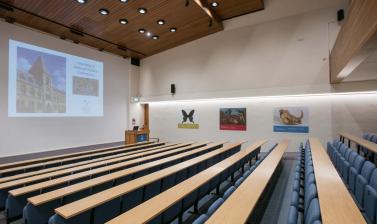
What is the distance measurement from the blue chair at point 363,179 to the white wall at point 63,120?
8.93 m

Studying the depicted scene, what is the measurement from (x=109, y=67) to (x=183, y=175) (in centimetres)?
803

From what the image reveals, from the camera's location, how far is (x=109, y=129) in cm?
1013

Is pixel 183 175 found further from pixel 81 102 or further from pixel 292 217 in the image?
pixel 81 102

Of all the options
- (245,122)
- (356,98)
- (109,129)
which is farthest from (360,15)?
(109,129)

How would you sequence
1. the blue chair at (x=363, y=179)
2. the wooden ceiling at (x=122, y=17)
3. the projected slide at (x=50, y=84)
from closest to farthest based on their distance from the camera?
the blue chair at (x=363, y=179)
the wooden ceiling at (x=122, y=17)
the projected slide at (x=50, y=84)

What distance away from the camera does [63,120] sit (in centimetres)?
830

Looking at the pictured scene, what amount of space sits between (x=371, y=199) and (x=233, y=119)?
21.0 feet

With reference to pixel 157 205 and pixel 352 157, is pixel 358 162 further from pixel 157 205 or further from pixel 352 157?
pixel 157 205

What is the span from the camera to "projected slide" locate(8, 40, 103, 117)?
705 cm

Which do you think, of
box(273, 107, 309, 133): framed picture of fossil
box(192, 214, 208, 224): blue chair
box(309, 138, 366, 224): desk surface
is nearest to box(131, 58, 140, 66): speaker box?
box(273, 107, 309, 133): framed picture of fossil

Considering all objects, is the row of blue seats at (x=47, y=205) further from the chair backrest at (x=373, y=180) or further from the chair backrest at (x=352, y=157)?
the chair backrest at (x=352, y=157)

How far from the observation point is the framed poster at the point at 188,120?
32.4 feet

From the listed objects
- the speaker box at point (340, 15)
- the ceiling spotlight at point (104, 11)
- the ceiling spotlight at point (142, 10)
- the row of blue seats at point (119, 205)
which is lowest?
the row of blue seats at point (119, 205)

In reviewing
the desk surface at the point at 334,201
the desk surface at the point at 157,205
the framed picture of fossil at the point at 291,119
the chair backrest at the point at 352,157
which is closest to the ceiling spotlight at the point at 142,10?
the framed picture of fossil at the point at 291,119
